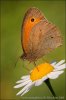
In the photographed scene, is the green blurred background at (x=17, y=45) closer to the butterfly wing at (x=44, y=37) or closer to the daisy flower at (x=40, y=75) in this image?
the butterfly wing at (x=44, y=37)

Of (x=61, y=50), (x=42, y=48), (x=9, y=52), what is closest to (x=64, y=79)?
(x=61, y=50)

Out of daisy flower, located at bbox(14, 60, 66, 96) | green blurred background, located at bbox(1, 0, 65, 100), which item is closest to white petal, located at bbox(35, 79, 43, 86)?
daisy flower, located at bbox(14, 60, 66, 96)

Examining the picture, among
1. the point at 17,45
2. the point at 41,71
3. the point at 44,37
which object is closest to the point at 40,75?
the point at 41,71

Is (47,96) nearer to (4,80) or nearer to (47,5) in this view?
(4,80)

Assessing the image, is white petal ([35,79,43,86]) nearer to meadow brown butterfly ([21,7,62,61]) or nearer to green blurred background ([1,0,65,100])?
meadow brown butterfly ([21,7,62,61])

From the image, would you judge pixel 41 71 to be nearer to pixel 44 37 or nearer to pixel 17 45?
pixel 44 37

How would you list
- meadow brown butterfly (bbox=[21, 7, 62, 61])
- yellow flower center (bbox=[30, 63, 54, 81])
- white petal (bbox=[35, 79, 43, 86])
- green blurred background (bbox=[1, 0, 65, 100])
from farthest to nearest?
green blurred background (bbox=[1, 0, 65, 100]) < meadow brown butterfly (bbox=[21, 7, 62, 61]) < yellow flower center (bbox=[30, 63, 54, 81]) < white petal (bbox=[35, 79, 43, 86])
